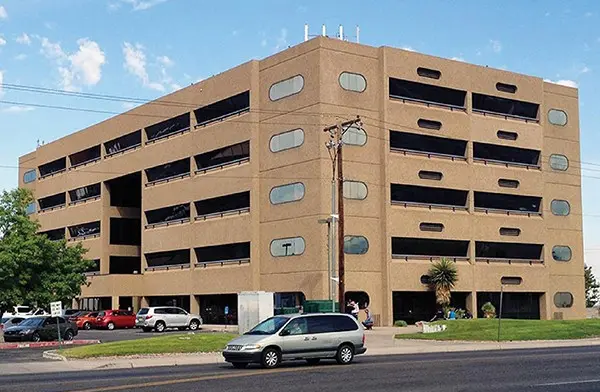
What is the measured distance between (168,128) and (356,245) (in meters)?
23.0

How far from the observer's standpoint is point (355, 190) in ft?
192

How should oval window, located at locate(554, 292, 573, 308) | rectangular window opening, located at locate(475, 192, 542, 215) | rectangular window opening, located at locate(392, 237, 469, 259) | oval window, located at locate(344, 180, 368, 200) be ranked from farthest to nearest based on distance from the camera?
oval window, located at locate(554, 292, 573, 308) < rectangular window opening, located at locate(475, 192, 542, 215) < rectangular window opening, located at locate(392, 237, 469, 259) < oval window, located at locate(344, 180, 368, 200)

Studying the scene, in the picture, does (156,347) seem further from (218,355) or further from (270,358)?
(270,358)

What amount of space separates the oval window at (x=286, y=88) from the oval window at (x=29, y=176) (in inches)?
1749

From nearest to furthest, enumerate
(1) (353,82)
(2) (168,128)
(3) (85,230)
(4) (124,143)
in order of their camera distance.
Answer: (1) (353,82), (2) (168,128), (4) (124,143), (3) (85,230)

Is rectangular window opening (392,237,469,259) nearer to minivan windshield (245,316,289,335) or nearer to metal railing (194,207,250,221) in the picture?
metal railing (194,207,250,221)

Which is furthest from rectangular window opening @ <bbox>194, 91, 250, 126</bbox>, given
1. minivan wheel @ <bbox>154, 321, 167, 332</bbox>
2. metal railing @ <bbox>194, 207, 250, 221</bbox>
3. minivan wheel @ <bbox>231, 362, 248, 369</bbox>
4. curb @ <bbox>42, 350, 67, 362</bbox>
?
minivan wheel @ <bbox>231, 362, 248, 369</bbox>

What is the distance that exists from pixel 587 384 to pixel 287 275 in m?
41.2

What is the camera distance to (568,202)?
236ft

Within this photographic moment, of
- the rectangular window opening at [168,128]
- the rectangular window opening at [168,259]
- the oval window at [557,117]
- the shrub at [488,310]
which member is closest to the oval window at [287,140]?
the rectangular window opening at [168,128]

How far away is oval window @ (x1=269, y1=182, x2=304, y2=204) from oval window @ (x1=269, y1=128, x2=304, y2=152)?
8.66 feet

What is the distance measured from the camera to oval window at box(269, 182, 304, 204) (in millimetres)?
58841

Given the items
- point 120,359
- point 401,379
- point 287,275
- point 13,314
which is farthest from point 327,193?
point 401,379

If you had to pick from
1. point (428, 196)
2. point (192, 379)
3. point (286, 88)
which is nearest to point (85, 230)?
point (286, 88)
